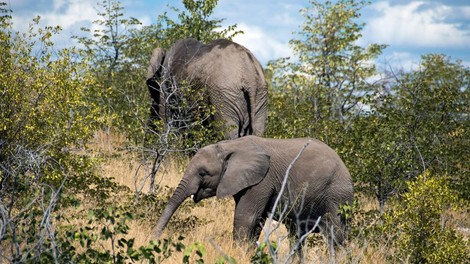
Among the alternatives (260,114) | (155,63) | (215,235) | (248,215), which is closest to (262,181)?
(248,215)

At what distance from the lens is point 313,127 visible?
593 inches

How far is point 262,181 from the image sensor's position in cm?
1087

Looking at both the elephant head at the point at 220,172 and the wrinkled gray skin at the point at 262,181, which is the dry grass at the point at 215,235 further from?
the elephant head at the point at 220,172

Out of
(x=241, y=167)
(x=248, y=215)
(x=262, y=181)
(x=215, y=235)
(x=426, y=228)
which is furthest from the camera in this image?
(x=215, y=235)

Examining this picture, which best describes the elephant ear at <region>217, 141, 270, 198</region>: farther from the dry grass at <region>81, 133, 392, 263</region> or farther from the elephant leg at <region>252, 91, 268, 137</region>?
the elephant leg at <region>252, 91, 268, 137</region>

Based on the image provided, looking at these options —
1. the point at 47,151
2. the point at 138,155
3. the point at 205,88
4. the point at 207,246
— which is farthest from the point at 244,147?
the point at 138,155

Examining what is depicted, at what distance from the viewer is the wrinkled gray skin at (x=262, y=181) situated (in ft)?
35.2

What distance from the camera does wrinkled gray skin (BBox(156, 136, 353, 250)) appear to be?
35.2 feet

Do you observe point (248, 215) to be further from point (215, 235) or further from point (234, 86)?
point (234, 86)

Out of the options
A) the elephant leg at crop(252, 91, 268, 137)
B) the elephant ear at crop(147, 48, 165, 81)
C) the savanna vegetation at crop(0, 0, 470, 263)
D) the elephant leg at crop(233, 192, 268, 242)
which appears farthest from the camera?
the elephant ear at crop(147, 48, 165, 81)

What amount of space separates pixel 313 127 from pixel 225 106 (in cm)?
169

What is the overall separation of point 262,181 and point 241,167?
1.16ft

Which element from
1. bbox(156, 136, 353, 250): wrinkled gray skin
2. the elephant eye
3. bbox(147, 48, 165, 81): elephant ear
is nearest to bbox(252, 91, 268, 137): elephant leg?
bbox(147, 48, 165, 81): elephant ear

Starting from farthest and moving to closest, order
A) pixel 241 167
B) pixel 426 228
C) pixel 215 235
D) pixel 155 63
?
pixel 155 63 → pixel 215 235 → pixel 241 167 → pixel 426 228
